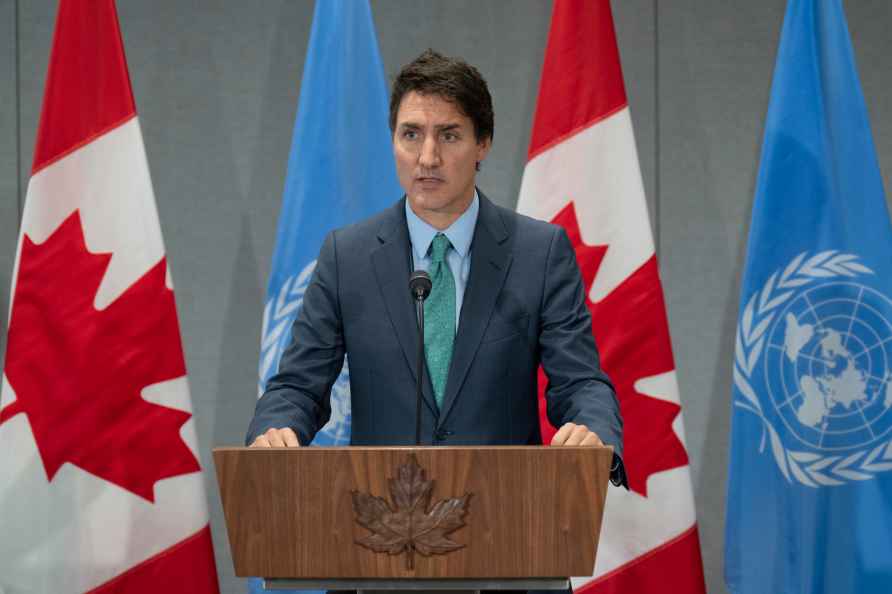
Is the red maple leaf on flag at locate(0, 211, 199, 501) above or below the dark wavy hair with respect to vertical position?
below

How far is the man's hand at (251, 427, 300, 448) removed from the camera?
1.64 meters

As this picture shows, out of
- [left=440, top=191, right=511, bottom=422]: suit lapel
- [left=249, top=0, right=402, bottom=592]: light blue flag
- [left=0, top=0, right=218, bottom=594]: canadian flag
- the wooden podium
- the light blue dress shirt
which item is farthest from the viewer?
[left=249, top=0, right=402, bottom=592]: light blue flag

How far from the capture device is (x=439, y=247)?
2.04 meters

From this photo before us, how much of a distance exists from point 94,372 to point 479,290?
1813mm

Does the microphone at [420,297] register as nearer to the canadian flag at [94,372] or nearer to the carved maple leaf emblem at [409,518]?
the carved maple leaf emblem at [409,518]

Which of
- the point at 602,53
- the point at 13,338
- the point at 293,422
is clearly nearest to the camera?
the point at 293,422

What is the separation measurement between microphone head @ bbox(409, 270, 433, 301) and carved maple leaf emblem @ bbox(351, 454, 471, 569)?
1.38 feet

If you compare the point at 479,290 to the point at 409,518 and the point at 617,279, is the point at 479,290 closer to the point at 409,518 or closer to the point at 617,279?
the point at 409,518

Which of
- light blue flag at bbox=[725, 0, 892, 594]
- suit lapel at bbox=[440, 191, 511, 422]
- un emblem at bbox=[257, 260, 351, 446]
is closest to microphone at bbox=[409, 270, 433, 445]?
suit lapel at bbox=[440, 191, 511, 422]

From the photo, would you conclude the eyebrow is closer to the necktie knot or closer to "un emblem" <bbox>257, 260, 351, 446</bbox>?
the necktie knot

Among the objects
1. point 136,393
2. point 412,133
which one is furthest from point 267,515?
point 136,393

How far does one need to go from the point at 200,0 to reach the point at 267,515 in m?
3.18

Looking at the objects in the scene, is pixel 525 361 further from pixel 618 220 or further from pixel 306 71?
pixel 306 71

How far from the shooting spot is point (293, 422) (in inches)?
72.0
